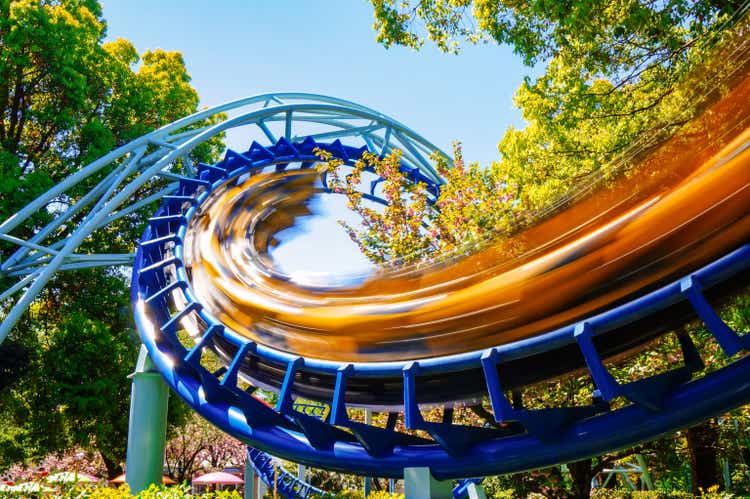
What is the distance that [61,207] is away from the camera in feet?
72.3

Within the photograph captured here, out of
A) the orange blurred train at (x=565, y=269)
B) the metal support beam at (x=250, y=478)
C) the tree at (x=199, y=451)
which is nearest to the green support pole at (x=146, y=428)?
the orange blurred train at (x=565, y=269)

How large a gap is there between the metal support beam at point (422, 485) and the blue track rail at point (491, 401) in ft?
0.32

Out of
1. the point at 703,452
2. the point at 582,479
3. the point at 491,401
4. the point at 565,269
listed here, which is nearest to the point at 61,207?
the point at 582,479

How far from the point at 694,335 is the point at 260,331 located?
6.20 metres

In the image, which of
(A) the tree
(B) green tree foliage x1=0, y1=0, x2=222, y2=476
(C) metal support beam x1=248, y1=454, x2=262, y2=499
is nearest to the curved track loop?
(B) green tree foliage x1=0, y1=0, x2=222, y2=476

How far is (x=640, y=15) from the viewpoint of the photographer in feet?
25.8

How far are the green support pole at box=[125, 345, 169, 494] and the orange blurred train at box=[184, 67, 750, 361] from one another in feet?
12.9

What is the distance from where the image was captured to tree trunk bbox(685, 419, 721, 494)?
42.2 ft

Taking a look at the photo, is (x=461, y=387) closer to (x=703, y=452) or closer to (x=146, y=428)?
(x=146, y=428)

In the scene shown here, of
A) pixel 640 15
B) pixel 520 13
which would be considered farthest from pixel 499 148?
pixel 640 15

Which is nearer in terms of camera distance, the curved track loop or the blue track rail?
the blue track rail

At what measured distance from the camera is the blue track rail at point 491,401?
4.94m

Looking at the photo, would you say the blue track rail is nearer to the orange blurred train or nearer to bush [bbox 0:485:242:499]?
the orange blurred train

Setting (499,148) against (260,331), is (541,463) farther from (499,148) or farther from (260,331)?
(499,148)
